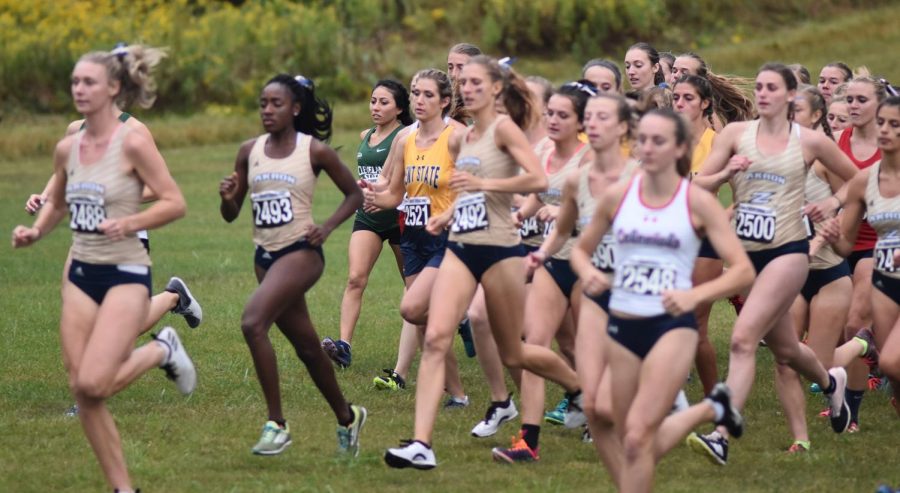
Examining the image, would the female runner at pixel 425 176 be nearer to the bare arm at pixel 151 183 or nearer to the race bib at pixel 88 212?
the bare arm at pixel 151 183

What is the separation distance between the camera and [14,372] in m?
12.3

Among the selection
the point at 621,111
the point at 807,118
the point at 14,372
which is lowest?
the point at 14,372

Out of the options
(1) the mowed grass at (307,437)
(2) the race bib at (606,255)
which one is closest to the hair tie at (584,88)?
(2) the race bib at (606,255)

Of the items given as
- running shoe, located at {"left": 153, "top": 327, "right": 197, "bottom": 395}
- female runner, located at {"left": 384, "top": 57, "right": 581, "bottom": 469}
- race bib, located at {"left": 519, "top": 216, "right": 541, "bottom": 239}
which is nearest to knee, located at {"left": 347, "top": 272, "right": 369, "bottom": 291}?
race bib, located at {"left": 519, "top": 216, "right": 541, "bottom": 239}

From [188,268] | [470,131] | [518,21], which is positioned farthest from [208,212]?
[470,131]

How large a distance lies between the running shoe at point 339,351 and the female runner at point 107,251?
3970 mm

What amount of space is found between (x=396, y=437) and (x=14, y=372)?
3.78 meters

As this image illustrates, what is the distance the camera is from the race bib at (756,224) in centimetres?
935

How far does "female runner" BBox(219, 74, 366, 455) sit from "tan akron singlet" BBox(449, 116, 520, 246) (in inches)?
25.2

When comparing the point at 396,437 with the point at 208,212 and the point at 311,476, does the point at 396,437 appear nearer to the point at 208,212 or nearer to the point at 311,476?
the point at 311,476

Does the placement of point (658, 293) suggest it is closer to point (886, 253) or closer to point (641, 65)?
point (886, 253)

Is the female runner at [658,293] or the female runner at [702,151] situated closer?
the female runner at [658,293]

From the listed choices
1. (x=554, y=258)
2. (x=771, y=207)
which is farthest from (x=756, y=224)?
(x=554, y=258)

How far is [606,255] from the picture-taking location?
8797 millimetres
